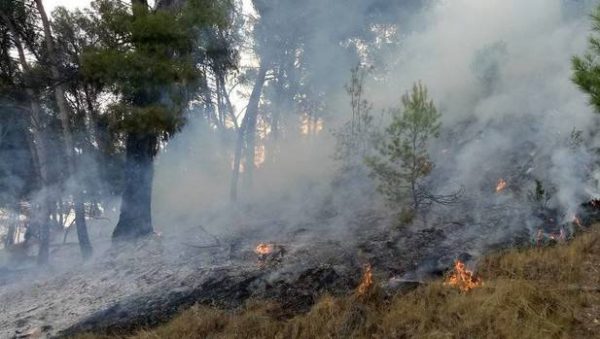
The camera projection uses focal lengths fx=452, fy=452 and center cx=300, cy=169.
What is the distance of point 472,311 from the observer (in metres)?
4.91

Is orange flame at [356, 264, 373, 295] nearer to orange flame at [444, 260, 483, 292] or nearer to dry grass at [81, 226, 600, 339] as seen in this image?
dry grass at [81, 226, 600, 339]

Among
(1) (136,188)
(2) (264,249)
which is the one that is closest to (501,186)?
(2) (264,249)

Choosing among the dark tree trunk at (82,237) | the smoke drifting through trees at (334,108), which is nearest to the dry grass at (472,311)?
the smoke drifting through trees at (334,108)

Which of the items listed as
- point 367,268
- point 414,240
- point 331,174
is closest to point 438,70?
point 331,174

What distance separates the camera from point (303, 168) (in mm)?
18203

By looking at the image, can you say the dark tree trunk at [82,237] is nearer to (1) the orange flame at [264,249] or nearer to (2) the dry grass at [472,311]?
(1) the orange flame at [264,249]

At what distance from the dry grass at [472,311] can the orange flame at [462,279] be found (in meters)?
0.11

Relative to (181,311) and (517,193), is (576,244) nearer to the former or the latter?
(517,193)

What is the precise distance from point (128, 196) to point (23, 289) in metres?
2.82

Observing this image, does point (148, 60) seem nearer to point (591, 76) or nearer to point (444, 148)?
point (591, 76)

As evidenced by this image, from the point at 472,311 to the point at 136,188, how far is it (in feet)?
26.8

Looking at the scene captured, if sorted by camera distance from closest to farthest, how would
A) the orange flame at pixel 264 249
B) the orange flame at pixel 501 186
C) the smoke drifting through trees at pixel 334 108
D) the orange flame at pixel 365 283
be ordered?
the orange flame at pixel 365 283
the orange flame at pixel 264 249
the orange flame at pixel 501 186
the smoke drifting through trees at pixel 334 108

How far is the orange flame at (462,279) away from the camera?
5496 millimetres

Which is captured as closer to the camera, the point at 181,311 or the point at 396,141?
the point at 181,311
